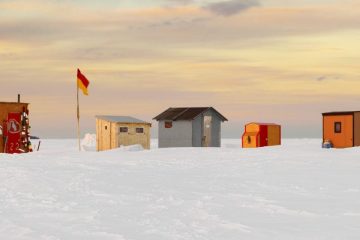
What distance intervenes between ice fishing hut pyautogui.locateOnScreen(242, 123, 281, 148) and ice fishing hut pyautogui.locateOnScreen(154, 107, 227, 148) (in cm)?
210

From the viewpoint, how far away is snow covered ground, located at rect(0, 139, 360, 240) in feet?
31.5

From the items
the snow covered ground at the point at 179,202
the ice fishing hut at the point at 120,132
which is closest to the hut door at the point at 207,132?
the ice fishing hut at the point at 120,132

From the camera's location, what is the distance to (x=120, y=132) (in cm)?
3866

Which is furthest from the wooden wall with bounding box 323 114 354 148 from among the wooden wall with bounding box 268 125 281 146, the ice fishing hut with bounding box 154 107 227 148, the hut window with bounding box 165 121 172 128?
the hut window with bounding box 165 121 172 128

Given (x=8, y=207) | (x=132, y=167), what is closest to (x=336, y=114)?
(x=132, y=167)

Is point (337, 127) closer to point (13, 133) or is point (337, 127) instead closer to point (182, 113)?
point (182, 113)

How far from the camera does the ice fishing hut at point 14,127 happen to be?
3444 cm

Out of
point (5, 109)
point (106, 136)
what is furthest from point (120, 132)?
point (5, 109)

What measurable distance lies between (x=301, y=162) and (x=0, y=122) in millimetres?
19744

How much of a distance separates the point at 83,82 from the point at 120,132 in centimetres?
443

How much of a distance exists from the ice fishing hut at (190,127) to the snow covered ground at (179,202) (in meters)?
19.4

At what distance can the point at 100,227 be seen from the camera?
9836 mm

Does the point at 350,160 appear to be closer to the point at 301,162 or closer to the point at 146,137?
the point at 301,162

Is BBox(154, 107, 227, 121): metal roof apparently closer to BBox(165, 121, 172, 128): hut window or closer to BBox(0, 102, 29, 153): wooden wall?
BBox(165, 121, 172, 128): hut window
